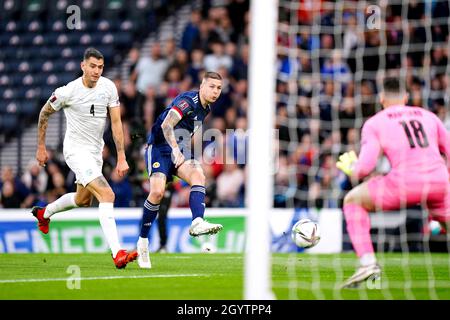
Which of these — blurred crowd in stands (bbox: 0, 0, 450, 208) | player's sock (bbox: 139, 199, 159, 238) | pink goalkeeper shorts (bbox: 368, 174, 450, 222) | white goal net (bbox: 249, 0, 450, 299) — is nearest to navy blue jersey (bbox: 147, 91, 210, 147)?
player's sock (bbox: 139, 199, 159, 238)

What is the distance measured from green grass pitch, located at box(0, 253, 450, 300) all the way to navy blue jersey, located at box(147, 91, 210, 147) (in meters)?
1.43

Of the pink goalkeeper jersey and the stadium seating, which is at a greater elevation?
the stadium seating

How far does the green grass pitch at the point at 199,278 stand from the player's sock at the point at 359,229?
1.26 feet

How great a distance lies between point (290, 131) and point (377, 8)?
240cm

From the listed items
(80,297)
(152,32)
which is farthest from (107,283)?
(152,32)

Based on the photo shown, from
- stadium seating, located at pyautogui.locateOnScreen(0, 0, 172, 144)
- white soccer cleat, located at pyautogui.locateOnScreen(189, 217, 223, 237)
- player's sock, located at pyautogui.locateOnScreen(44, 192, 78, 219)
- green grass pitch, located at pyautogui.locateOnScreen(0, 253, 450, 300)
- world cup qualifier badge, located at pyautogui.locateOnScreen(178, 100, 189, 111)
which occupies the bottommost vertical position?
green grass pitch, located at pyautogui.locateOnScreen(0, 253, 450, 300)

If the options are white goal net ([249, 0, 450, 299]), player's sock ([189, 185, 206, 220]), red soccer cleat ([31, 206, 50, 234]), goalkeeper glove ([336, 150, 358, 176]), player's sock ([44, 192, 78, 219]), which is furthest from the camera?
white goal net ([249, 0, 450, 299])

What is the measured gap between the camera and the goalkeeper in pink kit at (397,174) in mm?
7566

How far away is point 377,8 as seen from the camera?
14969 mm

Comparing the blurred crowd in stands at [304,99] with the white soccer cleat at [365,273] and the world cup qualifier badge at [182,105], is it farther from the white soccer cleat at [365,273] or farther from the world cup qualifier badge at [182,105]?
the white soccer cleat at [365,273]

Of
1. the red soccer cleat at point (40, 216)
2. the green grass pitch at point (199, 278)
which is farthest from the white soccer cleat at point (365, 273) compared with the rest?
the red soccer cleat at point (40, 216)

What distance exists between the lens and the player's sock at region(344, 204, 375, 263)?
7645 millimetres

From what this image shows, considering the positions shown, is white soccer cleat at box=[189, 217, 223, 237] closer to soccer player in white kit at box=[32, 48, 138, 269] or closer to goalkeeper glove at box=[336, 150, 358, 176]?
soccer player in white kit at box=[32, 48, 138, 269]
